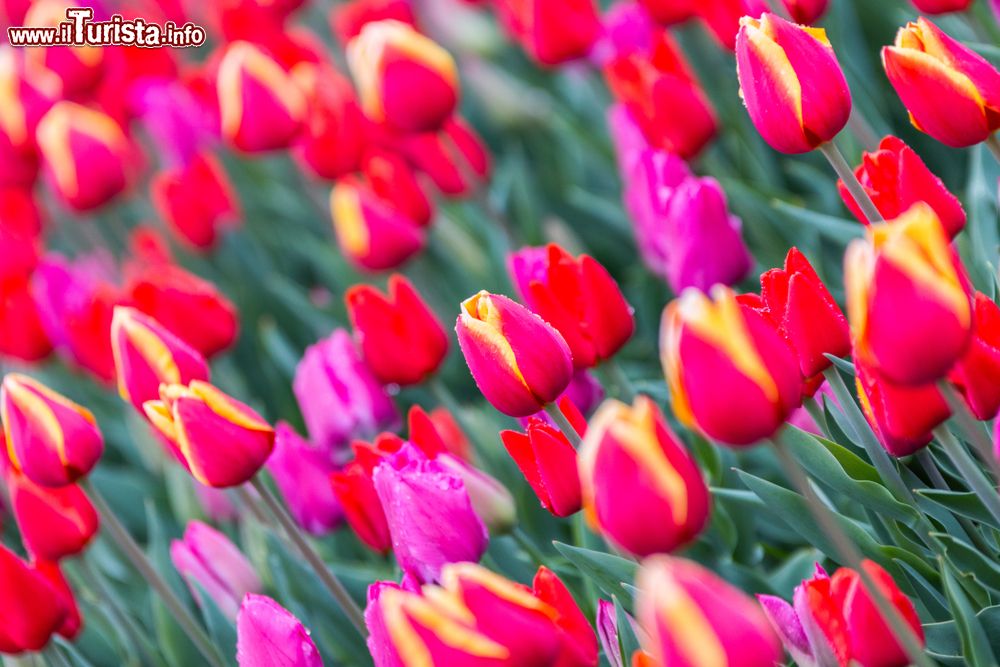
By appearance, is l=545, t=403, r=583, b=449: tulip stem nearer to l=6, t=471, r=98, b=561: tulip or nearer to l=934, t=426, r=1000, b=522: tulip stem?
l=934, t=426, r=1000, b=522: tulip stem

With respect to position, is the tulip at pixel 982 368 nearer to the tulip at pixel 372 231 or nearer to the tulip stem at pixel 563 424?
the tulip stem at pixel 563 424

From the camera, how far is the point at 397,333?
1.33 m

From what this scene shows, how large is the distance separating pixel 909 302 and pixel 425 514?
1.54 feet

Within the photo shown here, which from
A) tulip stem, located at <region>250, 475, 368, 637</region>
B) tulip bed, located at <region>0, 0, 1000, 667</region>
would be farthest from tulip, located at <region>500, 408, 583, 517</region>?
tulip stem, located at <region>250, 475, 368, 637</region>

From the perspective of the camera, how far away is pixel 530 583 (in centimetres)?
125

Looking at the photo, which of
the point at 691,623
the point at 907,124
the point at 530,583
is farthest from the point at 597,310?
the point at 907,124

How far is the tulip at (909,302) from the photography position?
0.65 meters

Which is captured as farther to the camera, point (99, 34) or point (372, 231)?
point (99, 34)

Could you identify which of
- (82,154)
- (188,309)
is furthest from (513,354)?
(82,154)

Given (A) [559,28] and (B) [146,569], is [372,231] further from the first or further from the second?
(B) [146,569]

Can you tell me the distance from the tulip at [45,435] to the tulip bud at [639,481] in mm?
598

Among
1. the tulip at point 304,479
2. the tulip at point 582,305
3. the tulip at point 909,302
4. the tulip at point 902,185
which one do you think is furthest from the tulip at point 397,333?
the tulip at point 909,302

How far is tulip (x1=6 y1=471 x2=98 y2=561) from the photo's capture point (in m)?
1.19

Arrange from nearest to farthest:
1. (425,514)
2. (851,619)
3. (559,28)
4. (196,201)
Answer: (851,619), (425,514), (559,28), (196,201)
